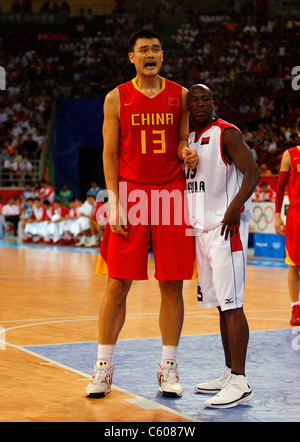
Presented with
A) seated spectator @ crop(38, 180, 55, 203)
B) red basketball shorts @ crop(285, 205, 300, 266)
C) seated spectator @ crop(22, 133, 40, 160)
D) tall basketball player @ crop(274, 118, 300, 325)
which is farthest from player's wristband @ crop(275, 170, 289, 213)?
seated spectator @ crop(22, 133, 40, 160)

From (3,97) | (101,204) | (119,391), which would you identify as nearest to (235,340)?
(119,391)

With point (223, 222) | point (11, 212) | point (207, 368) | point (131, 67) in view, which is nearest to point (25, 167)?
point (11, 212)

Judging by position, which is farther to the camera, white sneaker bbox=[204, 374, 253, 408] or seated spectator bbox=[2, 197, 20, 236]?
seated spectator bbox=[2, 197, 20, 236]

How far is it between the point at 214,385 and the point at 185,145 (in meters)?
1.49

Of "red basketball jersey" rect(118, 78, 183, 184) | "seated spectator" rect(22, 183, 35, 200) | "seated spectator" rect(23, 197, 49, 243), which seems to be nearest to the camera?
"red basketball jersey" rect(118, 78, 183, 184)

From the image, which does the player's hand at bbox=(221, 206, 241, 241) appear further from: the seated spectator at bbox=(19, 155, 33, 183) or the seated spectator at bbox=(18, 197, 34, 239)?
the seated spectator at bbox=(19, 155, 33, 183)

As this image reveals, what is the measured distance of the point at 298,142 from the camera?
1869cm

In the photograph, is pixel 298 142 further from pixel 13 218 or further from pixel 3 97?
pixel 3 97

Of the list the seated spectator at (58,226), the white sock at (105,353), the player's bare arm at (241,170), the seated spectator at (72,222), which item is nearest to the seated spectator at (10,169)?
the seated spectator at (58,226)

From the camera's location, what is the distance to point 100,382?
423 centimetres

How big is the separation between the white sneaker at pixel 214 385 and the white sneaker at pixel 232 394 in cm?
22

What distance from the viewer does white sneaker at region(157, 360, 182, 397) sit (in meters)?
4.20

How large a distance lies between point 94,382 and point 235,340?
2.90 ft

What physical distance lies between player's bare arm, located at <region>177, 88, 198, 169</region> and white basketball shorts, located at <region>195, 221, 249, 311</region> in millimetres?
427
